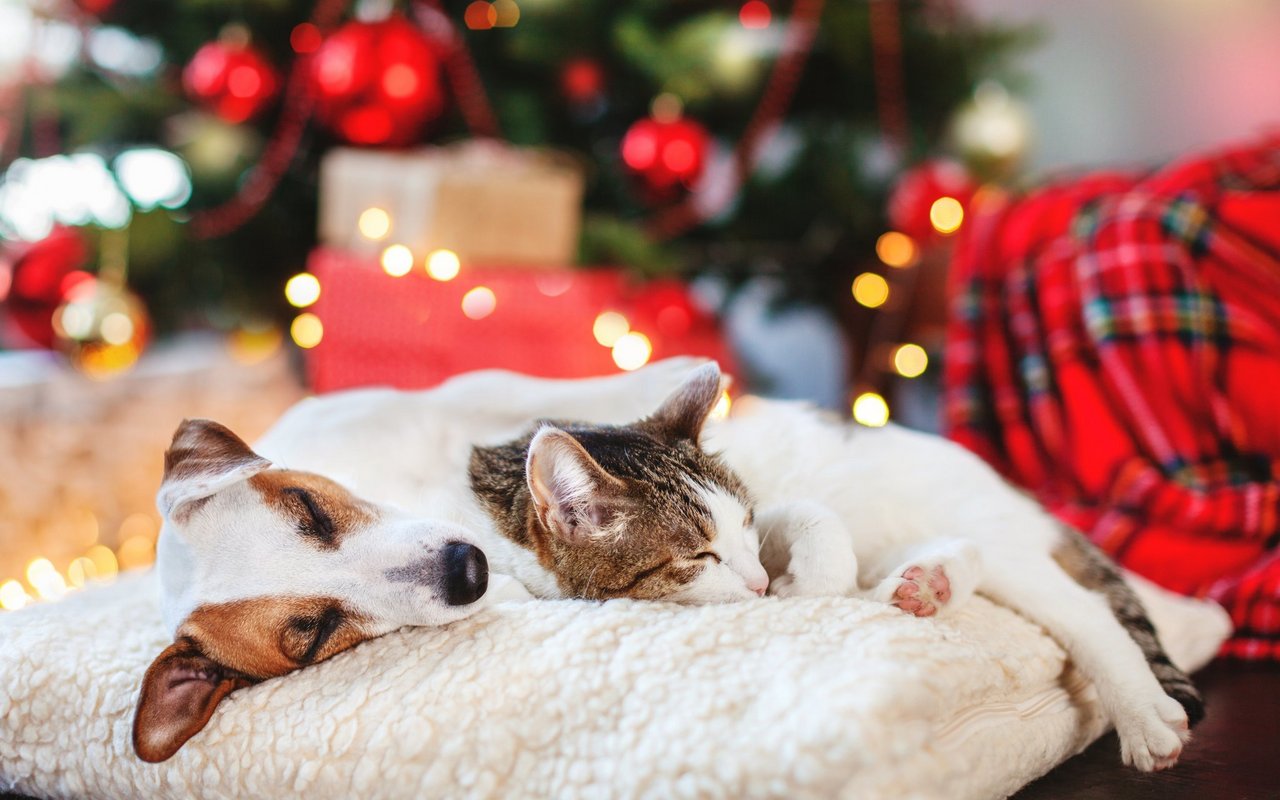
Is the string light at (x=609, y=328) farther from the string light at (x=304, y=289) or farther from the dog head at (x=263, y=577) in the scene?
the dog head at (x=263, y=577)

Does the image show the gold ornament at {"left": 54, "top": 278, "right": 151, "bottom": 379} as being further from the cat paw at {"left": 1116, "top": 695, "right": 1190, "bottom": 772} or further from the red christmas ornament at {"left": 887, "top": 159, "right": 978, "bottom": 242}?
the cat paw at {"left": 1116, "top": 695, "right": 1190, "bottom": 772}

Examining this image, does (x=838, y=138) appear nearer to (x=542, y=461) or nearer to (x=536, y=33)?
(x=536, y=33)

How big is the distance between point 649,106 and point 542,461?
76.7 inches

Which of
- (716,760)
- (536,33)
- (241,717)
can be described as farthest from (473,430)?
(536,33)

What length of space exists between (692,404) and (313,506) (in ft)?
1.26

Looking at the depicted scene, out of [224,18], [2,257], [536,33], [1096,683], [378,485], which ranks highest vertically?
[224,18]

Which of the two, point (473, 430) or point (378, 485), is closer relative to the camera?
point (378, 485)

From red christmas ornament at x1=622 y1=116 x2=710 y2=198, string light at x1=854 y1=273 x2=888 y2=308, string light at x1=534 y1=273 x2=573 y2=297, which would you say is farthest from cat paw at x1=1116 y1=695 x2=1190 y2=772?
string light at x1=854 y1=273 x2=888 y2=308

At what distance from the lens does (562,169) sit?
2.34 metres

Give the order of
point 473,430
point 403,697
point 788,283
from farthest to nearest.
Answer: point 788,283, point 473,430, point 403,697

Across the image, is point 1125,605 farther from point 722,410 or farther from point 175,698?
point 175,698

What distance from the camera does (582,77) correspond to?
2465 millimetres

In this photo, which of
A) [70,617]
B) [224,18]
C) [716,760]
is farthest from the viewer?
[224,18]

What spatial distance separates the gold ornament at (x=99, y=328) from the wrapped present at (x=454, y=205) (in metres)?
0.50
